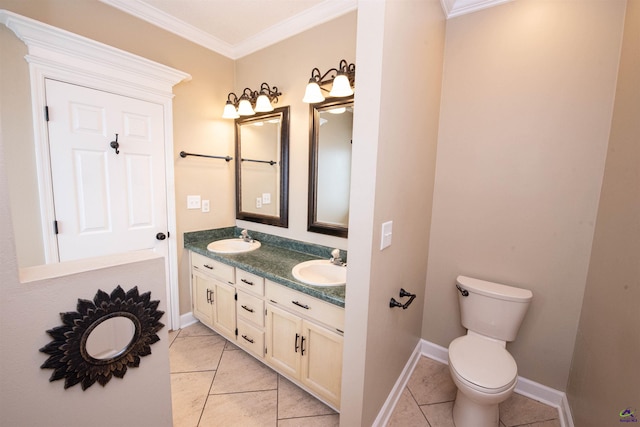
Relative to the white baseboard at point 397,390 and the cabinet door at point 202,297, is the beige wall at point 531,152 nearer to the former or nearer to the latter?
the white baseboard at point 397,390

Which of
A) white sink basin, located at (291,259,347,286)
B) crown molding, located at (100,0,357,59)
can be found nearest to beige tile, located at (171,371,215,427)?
white sink basin, located at (291,259,347,286)

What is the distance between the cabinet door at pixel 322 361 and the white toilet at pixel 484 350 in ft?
2.19

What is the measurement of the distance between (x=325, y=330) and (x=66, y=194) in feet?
6.51

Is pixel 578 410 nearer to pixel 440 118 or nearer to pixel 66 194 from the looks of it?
pixel 440 118

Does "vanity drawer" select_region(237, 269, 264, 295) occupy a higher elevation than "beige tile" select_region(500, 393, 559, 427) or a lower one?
higher

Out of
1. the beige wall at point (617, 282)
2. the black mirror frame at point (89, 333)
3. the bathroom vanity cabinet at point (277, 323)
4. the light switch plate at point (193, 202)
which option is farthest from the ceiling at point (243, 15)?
the black mirror frame at point (89, 333)

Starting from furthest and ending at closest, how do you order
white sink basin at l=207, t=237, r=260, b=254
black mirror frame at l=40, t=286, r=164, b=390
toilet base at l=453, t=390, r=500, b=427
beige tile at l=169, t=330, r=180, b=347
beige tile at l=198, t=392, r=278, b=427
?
white sink basin at l=207, t=237, r=260, b=254, beige tile at l=169, t=330, r=180, b=347, beige tile at l=198, t=392, r=278, b=427, toilet base at l=453, t=390, r=500, b=427, black mirror frame at l=40, t=286, r=164, b=390

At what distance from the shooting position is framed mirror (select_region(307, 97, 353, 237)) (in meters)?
1.97

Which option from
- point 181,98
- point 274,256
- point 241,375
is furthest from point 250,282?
point 181,98

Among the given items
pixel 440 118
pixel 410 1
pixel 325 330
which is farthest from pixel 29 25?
pixel 440 118

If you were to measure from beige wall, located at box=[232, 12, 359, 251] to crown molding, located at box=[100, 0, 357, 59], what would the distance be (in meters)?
0.05

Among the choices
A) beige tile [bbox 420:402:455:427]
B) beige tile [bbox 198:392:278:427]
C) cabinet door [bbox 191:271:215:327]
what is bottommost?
beige tile [bbox 198:392:278:427]

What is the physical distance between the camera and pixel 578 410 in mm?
1410

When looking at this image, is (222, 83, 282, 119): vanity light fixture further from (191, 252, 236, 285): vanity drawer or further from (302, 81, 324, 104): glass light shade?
(191, 252, 236, 285): vanity drawer
